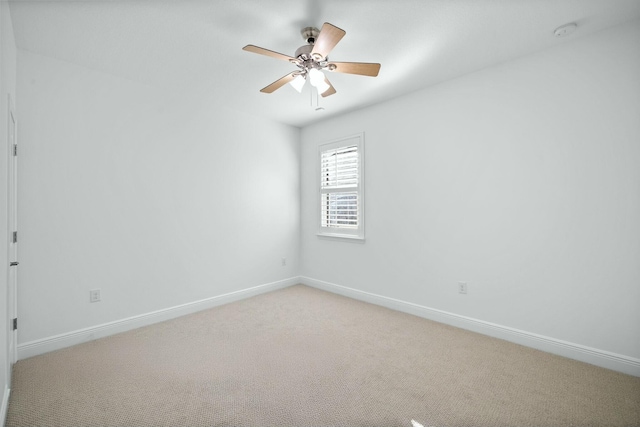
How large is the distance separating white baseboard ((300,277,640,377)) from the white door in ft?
10.9

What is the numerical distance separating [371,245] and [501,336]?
1667 millimetres

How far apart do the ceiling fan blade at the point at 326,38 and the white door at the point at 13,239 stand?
2184 millimetres

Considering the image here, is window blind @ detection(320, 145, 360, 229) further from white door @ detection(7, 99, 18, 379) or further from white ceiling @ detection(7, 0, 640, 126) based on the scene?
white door @ detection(7, 99, 18, 379)

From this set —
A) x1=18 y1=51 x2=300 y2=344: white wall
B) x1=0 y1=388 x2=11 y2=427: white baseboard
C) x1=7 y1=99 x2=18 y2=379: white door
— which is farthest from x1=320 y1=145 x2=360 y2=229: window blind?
x1=0 y1=388 x2=11 y2=427: white baseboard

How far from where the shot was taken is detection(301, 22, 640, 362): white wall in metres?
2.22

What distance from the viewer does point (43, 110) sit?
2562 millimetres

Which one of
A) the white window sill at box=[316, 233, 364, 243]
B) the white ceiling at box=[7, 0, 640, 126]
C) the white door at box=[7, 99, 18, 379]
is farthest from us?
the white window sill at box=[316, 233, 364, 243]

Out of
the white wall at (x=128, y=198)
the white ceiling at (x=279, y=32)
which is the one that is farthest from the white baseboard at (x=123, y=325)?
the white ceiling at (x=279, y=32)

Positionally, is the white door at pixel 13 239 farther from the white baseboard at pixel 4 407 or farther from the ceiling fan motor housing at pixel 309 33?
the ceiling fan motor housing at pixel 309 33

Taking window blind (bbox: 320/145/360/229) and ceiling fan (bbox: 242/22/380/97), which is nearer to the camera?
ceiling fan (bbox: 242/22/380/97)

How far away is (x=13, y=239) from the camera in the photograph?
225 centimetres

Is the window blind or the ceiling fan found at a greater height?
the ceiling fan

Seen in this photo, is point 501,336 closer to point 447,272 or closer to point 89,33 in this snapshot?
point 447,272

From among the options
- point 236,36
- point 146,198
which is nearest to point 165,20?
point 236,36
